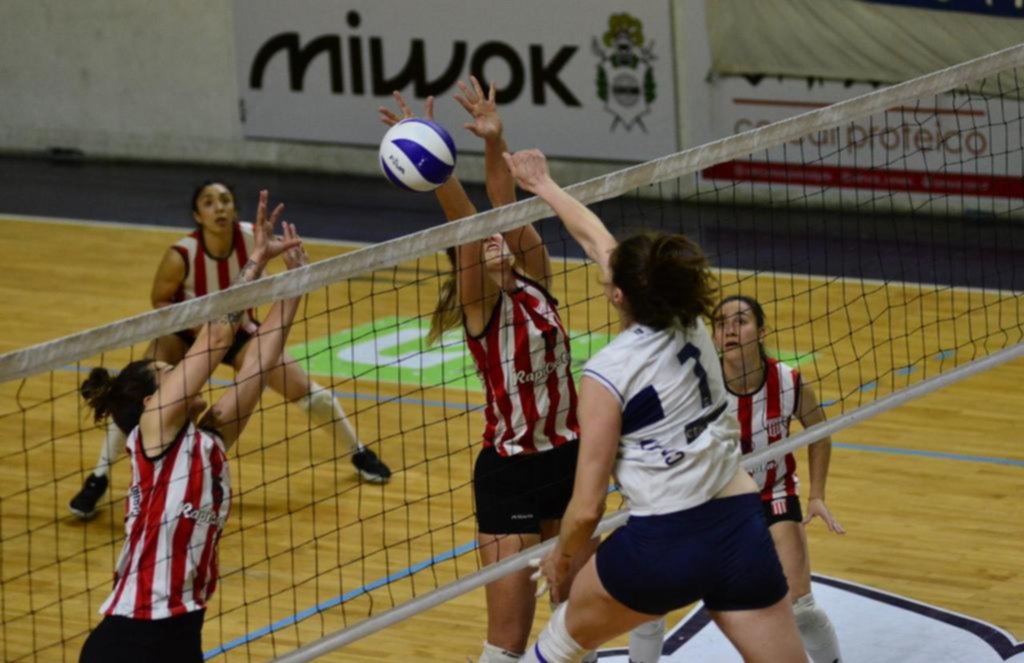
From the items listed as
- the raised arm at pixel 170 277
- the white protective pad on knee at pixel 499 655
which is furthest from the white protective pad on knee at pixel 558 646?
the raised arm at pixel 170 277

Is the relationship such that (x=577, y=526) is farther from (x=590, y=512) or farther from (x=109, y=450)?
(x=109, y=450)

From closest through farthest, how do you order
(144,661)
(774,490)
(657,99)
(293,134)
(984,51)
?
(144,661), (774,490), (984,51), (657,99), (293,134)

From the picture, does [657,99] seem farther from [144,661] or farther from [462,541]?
[144,661]

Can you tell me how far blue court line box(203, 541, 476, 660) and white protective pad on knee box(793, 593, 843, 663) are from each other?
166cm

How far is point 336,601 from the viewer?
8.87 m

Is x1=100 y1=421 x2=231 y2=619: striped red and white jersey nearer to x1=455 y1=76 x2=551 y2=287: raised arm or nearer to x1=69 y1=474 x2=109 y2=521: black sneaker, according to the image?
x1=455 y1=76 x2=551 y2=287: raised arm

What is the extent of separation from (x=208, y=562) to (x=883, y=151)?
12.1 meters

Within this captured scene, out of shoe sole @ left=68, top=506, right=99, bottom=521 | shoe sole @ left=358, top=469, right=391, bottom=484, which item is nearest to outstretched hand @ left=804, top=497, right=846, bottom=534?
shoe sole @ left=358, top=469, right=391, bottom=484

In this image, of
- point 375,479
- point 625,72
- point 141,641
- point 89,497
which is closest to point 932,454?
point 375,479

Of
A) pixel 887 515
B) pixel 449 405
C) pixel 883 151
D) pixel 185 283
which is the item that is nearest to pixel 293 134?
pixel 883 151

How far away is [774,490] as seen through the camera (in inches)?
285

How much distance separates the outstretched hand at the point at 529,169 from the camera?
251 inches

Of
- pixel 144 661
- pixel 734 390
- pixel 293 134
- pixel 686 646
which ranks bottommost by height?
pixel 686 646

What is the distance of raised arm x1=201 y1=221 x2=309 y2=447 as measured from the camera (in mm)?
6219
